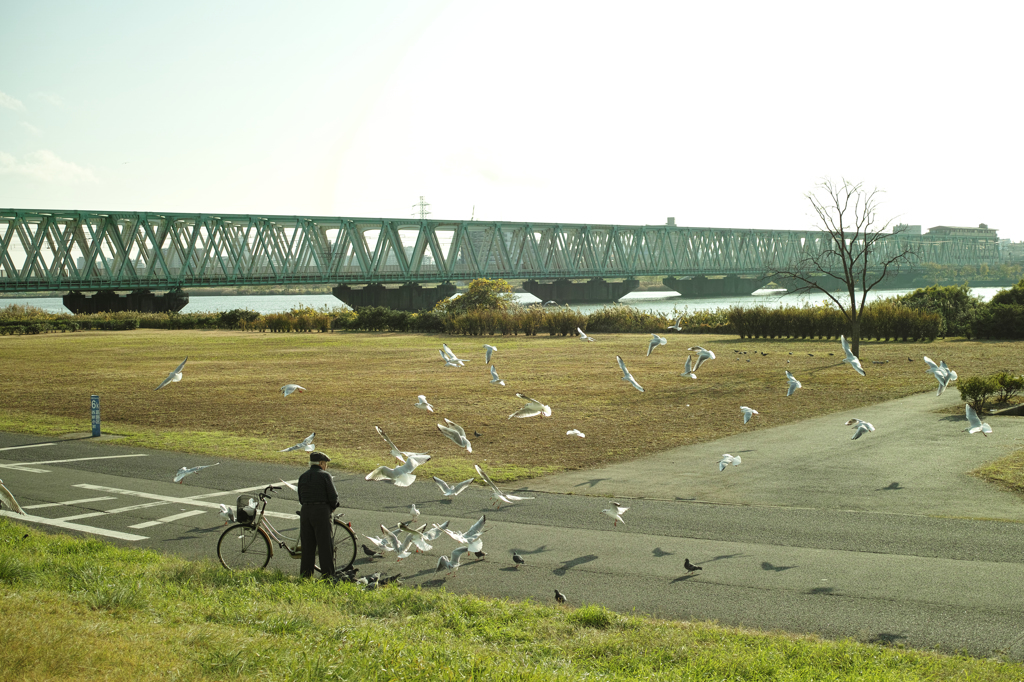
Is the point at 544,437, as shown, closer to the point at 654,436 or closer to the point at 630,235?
the point at 654,436

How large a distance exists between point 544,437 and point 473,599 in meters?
9.67

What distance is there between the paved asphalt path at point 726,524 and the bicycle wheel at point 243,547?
237 millimetres

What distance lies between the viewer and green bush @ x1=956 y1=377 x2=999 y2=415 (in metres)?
17.9

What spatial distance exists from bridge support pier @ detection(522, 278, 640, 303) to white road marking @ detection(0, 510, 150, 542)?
3768 inches

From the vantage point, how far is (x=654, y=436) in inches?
661

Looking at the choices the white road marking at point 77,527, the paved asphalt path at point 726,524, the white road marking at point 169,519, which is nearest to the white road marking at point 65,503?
the paved asphalt path at point 726,524

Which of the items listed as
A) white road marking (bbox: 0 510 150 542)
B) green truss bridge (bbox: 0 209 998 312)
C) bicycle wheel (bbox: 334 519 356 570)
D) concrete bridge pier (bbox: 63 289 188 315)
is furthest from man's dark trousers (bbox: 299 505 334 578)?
concrete bridge pier (bbox: 63 289 188 315)

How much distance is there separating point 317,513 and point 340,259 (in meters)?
94.4

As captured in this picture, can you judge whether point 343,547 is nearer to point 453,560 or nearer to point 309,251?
point 453,560

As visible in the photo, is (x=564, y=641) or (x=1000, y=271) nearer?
(x=564, y=641)

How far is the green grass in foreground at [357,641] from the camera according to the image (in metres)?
5.55

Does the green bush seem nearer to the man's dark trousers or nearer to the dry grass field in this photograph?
the dry grass field

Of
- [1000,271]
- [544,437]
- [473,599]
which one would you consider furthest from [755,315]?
[1000,271]

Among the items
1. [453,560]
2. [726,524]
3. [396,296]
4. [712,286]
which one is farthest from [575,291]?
→ [453,560]
